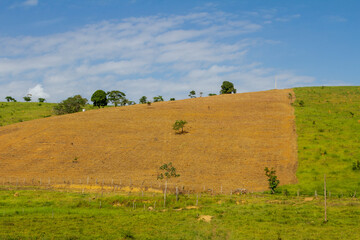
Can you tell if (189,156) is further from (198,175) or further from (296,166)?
(296,166)

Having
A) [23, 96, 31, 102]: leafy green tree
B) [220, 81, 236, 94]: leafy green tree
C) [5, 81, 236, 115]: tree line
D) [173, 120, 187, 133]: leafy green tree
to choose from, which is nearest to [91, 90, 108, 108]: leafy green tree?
[5, 81, 236, 115]: tree line

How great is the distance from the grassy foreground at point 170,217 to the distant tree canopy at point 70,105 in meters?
79.7

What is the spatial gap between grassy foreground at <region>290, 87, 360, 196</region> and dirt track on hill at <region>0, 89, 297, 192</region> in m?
2.66

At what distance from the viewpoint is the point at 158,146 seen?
255 feet

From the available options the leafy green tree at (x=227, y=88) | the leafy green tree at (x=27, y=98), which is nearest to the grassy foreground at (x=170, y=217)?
the leafy green tree at (x=227, y=88)

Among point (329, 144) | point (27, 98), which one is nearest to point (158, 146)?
point (329, 144)

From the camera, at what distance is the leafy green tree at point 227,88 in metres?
158

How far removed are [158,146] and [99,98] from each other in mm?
68903

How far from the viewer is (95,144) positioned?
79750mm

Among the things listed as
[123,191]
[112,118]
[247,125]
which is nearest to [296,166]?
[247,125]

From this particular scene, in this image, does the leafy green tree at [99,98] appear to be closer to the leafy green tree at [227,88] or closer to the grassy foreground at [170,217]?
the leafy green tree at [227,88]

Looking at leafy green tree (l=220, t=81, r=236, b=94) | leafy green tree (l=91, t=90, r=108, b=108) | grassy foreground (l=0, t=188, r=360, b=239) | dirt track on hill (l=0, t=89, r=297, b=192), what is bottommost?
grassy foreground (l=0, t=188, r=360, b=239)

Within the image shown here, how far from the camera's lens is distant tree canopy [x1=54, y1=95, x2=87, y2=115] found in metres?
127

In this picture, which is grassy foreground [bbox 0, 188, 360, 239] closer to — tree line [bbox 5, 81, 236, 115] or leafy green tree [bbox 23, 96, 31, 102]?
tree line [bbox 5, 81, 236, 115]
